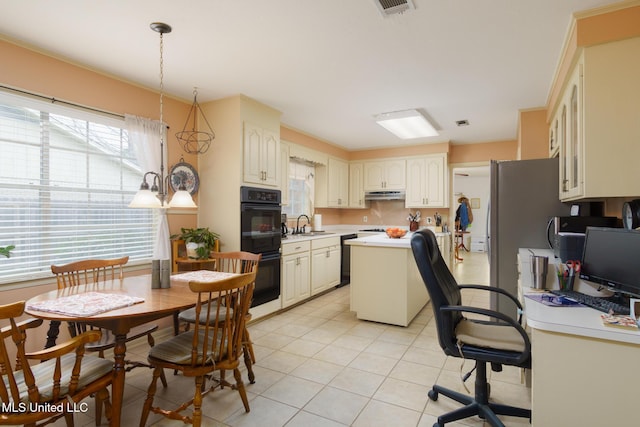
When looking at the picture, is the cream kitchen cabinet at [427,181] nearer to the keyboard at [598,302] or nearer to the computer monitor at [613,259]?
the computer monitor at [613,259]

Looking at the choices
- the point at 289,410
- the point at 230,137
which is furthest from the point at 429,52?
the point at 289,410

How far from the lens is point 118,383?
173cm

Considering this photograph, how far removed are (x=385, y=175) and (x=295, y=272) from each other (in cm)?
293

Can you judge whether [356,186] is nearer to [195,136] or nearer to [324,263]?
[324,263]

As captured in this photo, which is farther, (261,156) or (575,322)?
(261,156)

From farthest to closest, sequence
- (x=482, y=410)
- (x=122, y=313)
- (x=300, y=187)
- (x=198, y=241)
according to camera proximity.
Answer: (x=300, y=187) < (x=198, y=241) < (x=482, y=410) < (x=122, y=313)

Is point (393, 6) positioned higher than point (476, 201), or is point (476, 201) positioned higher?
point (393, 6)

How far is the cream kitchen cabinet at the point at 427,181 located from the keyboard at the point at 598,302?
4.06 m

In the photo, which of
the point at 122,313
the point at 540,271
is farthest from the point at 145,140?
the point at 540,271

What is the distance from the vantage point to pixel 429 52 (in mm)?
2633

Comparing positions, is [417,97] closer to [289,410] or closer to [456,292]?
[456,292]

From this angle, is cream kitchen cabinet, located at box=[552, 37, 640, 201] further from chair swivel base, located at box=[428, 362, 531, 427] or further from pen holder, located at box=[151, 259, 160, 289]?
pen holder, located at box=[151, 259, 160, 289]

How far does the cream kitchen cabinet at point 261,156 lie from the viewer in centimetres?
367

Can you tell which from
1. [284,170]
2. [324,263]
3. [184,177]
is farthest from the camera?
[324,263]
